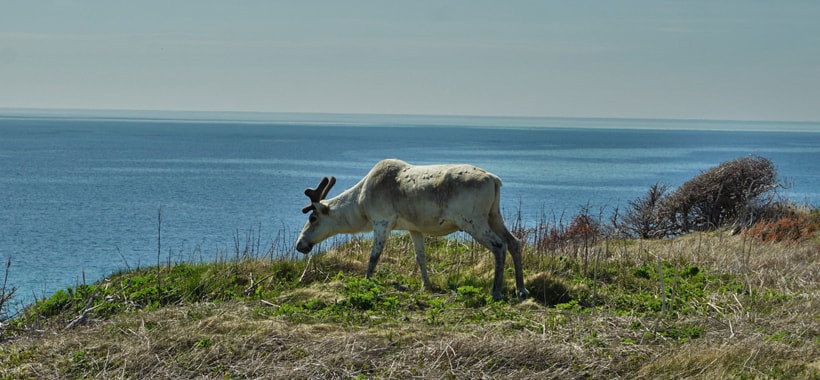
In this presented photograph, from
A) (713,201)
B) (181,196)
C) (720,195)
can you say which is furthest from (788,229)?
(181,196)

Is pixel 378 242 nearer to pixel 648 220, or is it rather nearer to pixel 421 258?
pixel 421 258

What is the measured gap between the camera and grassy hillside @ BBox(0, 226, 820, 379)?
34.1ft

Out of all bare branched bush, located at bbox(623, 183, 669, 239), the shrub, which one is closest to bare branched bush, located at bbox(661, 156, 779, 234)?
bare branched bush, located at bbox(623, 183, 669, 239)

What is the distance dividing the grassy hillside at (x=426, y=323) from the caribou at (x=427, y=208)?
70cm

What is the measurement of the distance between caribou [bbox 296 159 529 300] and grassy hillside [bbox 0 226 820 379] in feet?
2.29

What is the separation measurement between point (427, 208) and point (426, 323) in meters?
2.77

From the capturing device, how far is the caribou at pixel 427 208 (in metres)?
14.2

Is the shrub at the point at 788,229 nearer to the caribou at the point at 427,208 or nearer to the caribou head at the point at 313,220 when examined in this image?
the caribou at the point at 427,208

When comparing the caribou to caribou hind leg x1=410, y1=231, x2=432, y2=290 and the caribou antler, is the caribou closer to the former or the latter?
caribou hind leg x1=410, y1=231, x2=432, y2=290

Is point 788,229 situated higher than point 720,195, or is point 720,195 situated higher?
point 720,195

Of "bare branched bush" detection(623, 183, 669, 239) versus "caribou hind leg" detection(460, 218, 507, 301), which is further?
"bare branched bush" detection(623, 183, 669, 239)

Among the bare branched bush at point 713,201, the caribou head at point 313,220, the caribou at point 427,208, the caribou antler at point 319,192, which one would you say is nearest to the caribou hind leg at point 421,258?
the caribou at point 427,208

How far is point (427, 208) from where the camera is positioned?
14617mm

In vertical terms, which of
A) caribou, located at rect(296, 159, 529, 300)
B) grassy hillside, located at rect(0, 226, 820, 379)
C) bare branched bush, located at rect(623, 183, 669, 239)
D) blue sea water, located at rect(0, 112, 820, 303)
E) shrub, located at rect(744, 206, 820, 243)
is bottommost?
blue sea water, located at rect(0, 112, 820, 303)
